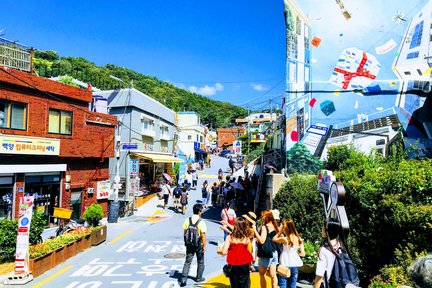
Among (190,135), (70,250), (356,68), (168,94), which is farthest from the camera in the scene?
(168,94)

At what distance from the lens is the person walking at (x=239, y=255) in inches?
257

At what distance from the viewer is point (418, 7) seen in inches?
603

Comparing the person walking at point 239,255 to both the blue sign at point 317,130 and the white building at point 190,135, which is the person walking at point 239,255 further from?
the white building at point 190,135

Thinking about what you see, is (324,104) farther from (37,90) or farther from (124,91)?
(124,91)

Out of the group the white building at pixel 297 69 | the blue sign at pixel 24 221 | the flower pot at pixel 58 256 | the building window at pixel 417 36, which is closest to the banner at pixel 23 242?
the blue sign at pixel 24 221

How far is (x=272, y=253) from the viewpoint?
7.10m

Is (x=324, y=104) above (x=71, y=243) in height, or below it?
above

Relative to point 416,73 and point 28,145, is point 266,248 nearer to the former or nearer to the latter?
point 416,73

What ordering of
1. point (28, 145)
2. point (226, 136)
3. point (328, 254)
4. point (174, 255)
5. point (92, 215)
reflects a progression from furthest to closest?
point (226, 136), point (28, 145), point (92, 215), point (174, 255), point (328, 254)

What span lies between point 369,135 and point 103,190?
14542 mm

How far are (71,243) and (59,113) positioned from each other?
8467mm

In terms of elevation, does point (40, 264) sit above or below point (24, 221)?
below

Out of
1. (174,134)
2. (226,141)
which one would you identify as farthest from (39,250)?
(226,141)

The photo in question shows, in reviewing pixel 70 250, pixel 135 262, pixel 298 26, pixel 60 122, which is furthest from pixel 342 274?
pixel 60 122
